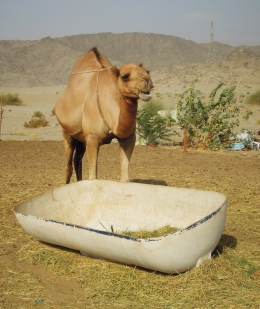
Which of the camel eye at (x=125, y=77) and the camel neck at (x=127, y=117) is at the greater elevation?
the camel eye at (x=125, y=77)

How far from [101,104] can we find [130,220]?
1.51 metres

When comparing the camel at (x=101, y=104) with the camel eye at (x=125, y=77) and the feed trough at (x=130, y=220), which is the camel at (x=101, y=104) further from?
the feed trough at (x=130, y=220)

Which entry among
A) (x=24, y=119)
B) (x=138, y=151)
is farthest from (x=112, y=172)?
(x=24, y=119)

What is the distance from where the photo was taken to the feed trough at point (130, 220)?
438cm

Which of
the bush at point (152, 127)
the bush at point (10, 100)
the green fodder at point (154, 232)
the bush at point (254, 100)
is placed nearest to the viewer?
the green fodder at point (154, 232)

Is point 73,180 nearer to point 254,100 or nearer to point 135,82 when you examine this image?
point 135,82

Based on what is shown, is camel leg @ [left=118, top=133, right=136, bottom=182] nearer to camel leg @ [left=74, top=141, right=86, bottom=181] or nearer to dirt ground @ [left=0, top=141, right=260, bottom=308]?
dirt ground @ [left=0, top=141, right=260, bottom=308]

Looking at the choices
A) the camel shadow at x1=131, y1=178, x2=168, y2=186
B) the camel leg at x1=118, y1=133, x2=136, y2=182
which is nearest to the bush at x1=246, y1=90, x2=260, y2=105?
the camel shadow at x1=131, y1=178, x2=168, y2=186

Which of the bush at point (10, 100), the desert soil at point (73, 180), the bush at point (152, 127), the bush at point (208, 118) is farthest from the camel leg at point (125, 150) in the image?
the bush at point (10, 100)

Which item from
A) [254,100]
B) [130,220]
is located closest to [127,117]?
[130,220]

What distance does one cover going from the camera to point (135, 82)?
18.1 ft

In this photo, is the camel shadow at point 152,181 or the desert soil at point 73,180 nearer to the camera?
the desert soil at point 73,180

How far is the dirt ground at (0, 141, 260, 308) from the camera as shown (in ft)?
15.3

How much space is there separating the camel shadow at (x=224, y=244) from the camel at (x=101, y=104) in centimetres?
154
